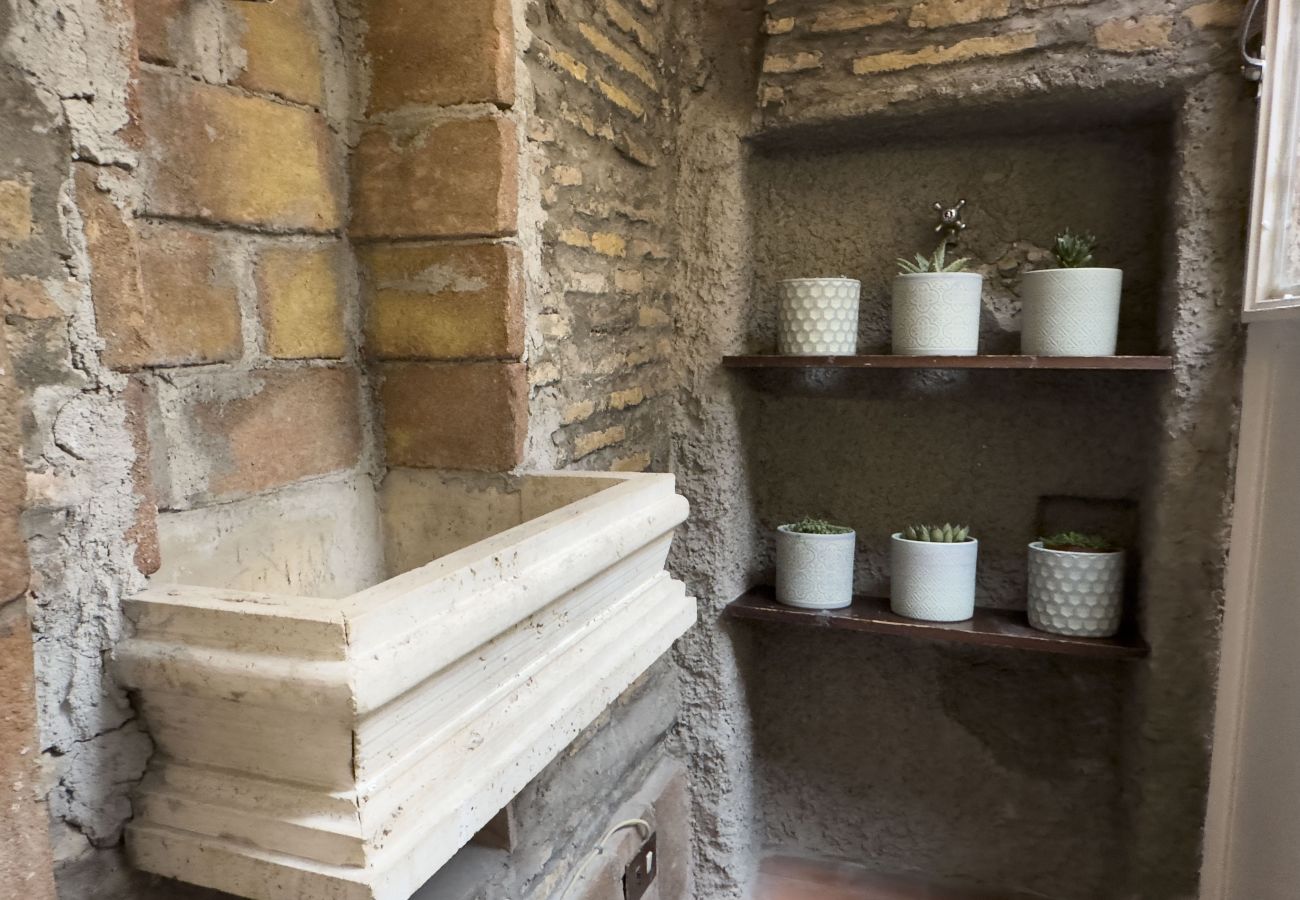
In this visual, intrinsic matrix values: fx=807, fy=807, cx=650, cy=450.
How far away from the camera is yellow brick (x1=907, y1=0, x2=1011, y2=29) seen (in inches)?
52.8

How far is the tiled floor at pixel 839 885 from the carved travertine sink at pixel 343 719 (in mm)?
1355

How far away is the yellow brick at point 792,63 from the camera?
146 cm

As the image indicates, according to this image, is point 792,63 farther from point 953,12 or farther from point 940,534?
point 940,534

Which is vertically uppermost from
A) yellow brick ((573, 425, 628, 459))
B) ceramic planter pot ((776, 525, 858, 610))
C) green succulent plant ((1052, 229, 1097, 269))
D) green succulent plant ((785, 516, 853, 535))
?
green succulent plant ((1052, 229, 1097, 269))

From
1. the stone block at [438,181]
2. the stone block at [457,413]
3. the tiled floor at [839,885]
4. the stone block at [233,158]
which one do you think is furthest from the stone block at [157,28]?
the tiled floor at [839,885]

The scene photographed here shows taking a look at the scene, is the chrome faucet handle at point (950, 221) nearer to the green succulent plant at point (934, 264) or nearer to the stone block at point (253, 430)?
the green succulent plant at point (934, 264)

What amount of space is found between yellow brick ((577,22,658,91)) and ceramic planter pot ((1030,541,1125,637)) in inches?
43.9

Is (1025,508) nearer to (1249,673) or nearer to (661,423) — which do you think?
(1249,673)

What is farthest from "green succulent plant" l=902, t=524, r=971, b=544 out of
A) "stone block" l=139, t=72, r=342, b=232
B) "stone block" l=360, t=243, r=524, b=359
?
"stone block" l=139, t=72, r=342, b=232

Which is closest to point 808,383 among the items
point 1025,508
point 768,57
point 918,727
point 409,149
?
point 1025,508

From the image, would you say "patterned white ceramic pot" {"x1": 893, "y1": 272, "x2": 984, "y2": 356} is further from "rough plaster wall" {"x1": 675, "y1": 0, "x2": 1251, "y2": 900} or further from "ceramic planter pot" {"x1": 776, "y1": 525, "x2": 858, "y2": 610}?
Result: "ceramic planter pot" {"x1": 776, "y1": 525, "x2": 858, "y2": 610}

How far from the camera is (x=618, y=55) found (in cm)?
130

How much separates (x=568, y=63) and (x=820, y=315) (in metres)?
0.67

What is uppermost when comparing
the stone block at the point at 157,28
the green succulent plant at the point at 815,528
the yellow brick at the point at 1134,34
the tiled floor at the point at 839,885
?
the yellow brick at the point at 1134,34
